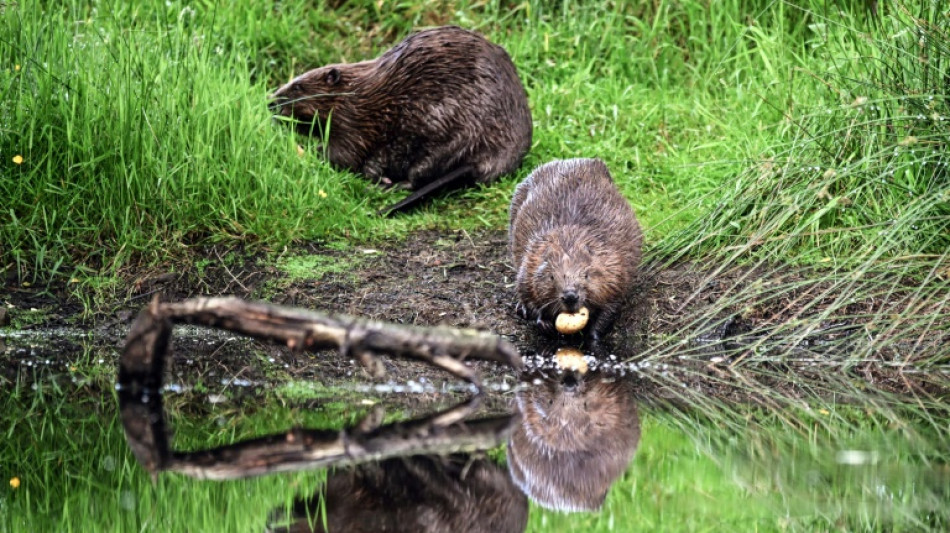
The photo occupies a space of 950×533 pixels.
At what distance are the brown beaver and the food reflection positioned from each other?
22.0 inches

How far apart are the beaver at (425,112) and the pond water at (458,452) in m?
2.02

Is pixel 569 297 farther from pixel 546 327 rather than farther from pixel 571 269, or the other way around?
pixel 546 327

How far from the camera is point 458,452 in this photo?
131 inches

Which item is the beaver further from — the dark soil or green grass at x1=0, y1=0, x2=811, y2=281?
the dark soil

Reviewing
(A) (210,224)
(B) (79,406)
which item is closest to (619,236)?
(A) (210,224)

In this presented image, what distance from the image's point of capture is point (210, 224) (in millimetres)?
5645

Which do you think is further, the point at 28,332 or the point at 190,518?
the point at 28,332

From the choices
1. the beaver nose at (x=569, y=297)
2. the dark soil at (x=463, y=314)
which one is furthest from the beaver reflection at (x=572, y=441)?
the beaver nose at (x=569, y=297)

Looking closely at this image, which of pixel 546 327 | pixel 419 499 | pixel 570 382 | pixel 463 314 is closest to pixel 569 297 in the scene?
pixel 546 327

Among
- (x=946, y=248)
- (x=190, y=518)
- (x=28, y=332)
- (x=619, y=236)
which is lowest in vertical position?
(x=28, y=332)

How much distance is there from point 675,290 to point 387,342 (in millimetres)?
2000

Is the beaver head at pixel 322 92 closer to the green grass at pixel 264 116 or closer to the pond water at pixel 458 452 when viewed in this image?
the green grass at pixel 264 116

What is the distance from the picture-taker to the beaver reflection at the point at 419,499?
2.82 metres

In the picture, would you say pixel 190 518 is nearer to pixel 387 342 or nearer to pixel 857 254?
pixel 387 342
